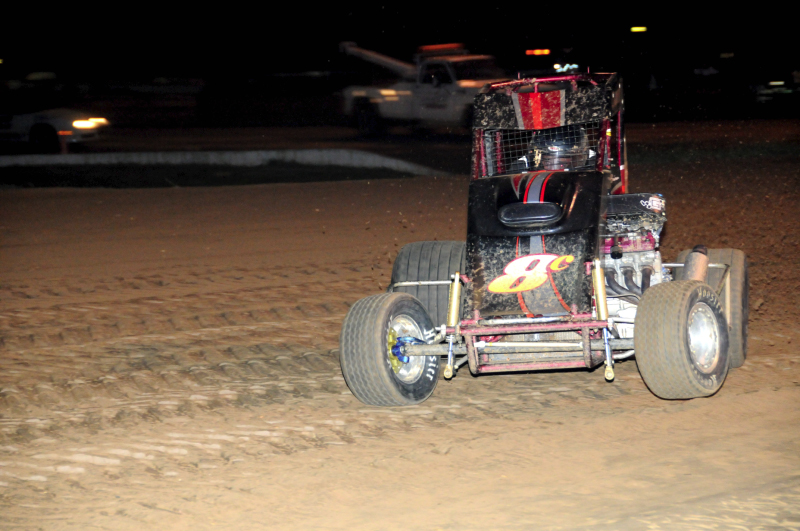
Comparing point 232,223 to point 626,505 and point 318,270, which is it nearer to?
point 318,270

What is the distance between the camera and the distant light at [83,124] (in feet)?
65.9

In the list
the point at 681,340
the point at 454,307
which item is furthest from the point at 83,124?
the point at 681,340

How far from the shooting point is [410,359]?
511 centimetres

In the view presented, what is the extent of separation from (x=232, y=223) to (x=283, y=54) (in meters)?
37.3

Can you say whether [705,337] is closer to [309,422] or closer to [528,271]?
[528,271]

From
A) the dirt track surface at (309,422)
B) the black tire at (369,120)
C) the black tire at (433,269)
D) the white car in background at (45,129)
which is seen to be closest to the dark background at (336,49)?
the black tire at (369,120)

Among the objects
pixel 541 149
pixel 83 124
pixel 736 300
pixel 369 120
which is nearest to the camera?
pixel 736 300

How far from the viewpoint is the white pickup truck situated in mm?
21125

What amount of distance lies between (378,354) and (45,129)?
17330mm

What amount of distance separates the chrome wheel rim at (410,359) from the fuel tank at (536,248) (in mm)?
341

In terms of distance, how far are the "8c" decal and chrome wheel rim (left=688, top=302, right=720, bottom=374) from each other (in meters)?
0.69

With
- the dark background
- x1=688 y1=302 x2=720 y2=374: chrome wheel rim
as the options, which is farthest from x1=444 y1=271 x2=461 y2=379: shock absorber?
the dark background

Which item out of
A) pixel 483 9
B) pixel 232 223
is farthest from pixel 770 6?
pixel 232 223

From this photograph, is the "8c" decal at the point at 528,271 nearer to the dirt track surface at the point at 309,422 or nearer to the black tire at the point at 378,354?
the black tire at the point at 378,354
